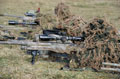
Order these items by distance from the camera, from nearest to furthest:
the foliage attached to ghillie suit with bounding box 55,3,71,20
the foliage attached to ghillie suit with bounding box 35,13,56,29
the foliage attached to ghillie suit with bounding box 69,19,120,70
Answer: the foliage attached to ghillie suit with bounding box 69,19,120,70, the foliage attached to ghillie suit with bounding box 35,13,56,29, the foliage attached to ghillie suit with bounding box 55,3,71,20

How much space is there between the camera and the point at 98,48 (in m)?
7.11

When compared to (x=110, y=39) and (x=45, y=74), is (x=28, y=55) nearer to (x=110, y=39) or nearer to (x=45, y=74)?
(x=45, y=74)

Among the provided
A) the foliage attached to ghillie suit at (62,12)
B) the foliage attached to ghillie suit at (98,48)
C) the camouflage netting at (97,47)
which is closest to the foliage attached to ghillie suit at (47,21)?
the foliage attached to ghillie suit at (62,12)

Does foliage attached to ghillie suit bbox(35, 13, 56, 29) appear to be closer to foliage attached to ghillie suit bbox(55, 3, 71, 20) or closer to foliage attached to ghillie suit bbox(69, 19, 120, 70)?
foliage attached to ghillie suit bbox(55, 3, 71, 20)

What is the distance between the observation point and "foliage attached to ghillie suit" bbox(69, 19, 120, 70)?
7.11 m

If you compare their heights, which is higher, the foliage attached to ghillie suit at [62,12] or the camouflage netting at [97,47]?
the foliage attached to ghillie suit at [62,12]

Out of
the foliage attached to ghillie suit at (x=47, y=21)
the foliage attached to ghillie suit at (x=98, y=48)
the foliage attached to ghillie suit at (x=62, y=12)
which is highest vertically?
the foliage attached to ghillie suit at (x=62, y=12)

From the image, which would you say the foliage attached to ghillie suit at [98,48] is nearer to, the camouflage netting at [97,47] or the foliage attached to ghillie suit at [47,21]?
the camouflage netting at [97,47]

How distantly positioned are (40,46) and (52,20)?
9.37 ft

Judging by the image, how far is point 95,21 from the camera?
24.8 feet

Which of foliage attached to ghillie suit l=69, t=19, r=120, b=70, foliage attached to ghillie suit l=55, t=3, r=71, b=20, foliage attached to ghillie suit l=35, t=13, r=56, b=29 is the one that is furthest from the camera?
foliage attached to ghillie suit l=55, t=3, r=71, b=20

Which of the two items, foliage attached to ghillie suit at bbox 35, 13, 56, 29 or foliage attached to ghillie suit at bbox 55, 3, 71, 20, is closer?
foliage attached to ghillie suit at bbox 35, 13, 56, 29

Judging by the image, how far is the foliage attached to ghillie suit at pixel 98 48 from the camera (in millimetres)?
7113

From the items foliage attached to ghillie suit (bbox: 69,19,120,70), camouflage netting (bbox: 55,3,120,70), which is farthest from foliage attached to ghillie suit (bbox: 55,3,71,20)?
foliage attached to ghillie suit (bbox: 69,19,120,70)
